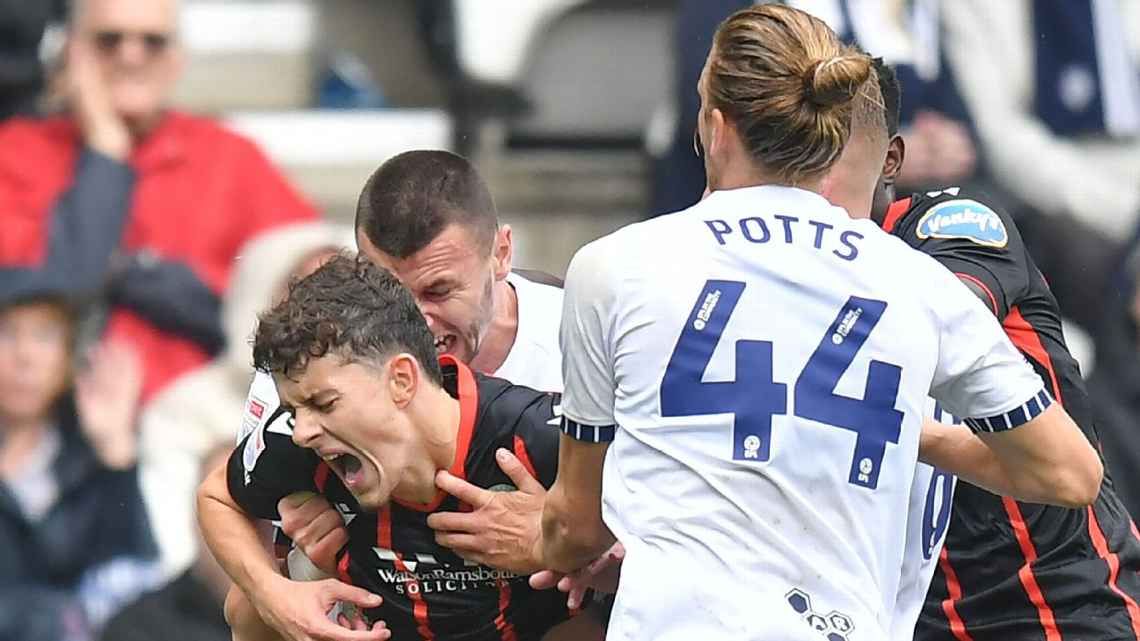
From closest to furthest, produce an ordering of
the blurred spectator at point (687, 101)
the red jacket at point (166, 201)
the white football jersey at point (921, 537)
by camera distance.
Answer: the white football jersey at point (921, 537) < the red jacket at point (166, 201) < the blurred spectator at point (687, 101)

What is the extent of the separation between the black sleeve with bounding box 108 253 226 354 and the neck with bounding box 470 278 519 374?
3224 mm

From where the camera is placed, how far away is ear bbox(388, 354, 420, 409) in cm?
362

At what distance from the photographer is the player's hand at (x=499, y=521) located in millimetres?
3604

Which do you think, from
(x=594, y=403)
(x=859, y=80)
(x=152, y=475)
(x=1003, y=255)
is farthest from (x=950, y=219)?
(x=152, y=475)

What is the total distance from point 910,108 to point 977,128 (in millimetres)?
572

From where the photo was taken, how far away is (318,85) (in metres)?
9.01

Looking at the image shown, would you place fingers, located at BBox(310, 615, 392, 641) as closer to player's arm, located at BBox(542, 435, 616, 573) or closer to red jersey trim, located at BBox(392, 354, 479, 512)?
red jersey trim, located at BBox(392, 354, 479, 512)

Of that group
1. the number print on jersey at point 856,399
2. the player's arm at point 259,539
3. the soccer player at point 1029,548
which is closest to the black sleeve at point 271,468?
the player's arm at point 259,539

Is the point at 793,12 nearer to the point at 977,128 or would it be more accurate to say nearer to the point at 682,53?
the point at 682,53

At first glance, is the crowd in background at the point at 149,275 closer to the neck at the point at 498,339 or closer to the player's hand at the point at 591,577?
the neck at the point at 498,339

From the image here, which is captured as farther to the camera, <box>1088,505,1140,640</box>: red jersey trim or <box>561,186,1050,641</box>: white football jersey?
<box>1088,505,1140,640</box>: red jersey trim

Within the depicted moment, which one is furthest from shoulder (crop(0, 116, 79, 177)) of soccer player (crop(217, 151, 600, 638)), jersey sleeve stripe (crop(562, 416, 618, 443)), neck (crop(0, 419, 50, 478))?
jersey sleeve stripe (crop(562, 416, 618, 443))

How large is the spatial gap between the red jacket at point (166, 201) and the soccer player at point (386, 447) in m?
3.58

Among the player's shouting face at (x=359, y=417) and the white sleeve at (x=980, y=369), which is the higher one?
the white sleeve at (x=980, y=369)
